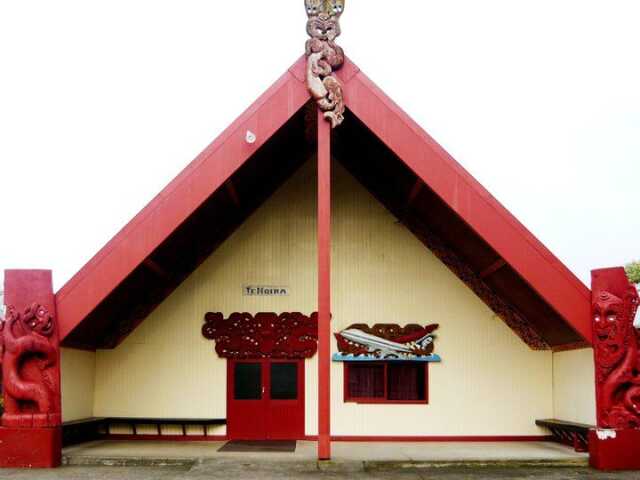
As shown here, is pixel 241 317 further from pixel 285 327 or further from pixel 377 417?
pixel 377 417

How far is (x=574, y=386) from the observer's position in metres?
16.1

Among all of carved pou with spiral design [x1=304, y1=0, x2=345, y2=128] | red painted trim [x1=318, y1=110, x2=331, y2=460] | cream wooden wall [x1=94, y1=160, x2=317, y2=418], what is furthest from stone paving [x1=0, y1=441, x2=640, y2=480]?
carved pou with spiral design [x1=304, y1=0, x2=345, y2=128]

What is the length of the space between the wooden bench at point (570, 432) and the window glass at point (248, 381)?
18.9 ft

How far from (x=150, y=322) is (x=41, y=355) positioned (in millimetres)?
4253

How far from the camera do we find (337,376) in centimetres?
1762

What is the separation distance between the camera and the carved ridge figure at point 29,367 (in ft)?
44.3

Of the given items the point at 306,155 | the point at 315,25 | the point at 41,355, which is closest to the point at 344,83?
the point at 315,25

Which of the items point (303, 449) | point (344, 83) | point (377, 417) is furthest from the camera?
point (377, 417)

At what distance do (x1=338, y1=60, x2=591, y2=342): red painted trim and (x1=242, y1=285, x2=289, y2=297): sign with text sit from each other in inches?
198

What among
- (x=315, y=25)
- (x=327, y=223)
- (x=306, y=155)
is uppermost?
(x=315, y=25)

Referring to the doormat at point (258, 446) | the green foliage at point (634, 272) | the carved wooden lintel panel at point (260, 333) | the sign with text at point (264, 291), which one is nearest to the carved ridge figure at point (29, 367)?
the doormat at point (258, 446)

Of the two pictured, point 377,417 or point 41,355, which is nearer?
point 41,355

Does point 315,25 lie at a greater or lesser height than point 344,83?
greater

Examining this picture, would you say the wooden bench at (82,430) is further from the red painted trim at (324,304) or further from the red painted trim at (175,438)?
the red painted trim at (324,304)
